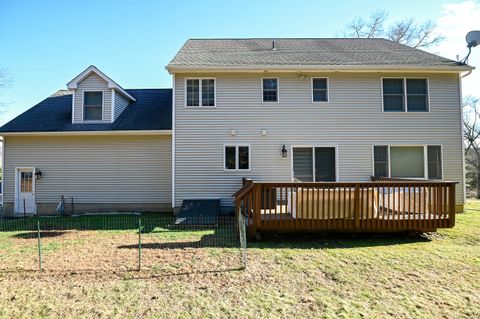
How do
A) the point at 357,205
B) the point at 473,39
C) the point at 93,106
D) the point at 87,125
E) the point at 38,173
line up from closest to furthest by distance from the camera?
the point at 357,205 < the point at 473,39 < the point at 38,173 < the point at 87,125 < the point at 93,106

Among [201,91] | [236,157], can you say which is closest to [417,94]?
[236,157]

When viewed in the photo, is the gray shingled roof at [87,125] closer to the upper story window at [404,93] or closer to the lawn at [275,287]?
the lawn at [275,287]

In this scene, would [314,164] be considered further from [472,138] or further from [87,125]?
[472,138]

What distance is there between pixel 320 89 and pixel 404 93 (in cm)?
321

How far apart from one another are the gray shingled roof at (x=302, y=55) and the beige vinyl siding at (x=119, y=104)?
10.9 ft

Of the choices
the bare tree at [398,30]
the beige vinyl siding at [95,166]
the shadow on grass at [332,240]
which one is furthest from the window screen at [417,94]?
the bare tree at [398,30]

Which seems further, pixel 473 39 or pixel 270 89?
pixel 473 39

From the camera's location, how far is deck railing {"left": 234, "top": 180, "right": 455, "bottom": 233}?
640 cm

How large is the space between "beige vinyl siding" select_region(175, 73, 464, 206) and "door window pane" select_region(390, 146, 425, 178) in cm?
33

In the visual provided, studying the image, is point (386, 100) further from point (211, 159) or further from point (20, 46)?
point (20, 46)

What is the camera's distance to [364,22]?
21375mm

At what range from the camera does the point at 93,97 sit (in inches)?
448

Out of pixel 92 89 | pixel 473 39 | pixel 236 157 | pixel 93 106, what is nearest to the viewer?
pixel 236 157

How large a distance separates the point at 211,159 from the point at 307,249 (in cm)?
522
